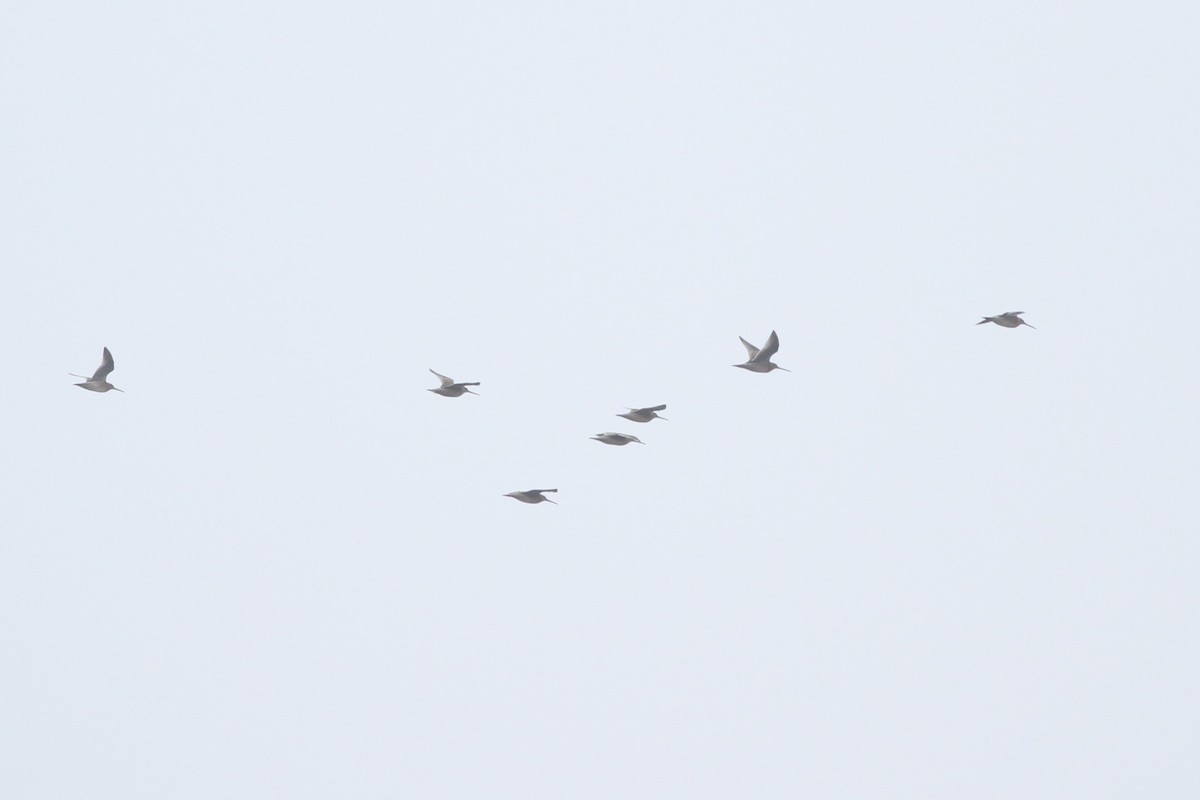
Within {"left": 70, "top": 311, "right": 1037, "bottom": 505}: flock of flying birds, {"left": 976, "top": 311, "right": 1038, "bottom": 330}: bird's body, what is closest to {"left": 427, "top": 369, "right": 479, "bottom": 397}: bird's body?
{"left": 70, "top": 311, "right": 1037, "bottom": 505}: flock of flying birds

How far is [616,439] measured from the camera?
53.1m

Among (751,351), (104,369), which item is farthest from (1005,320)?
(104,369)

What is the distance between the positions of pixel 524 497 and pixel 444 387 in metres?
6.14

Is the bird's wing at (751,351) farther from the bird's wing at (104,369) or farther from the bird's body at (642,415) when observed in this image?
the bird's wing at (104,369)

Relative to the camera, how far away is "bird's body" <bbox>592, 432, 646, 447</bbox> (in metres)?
52.8

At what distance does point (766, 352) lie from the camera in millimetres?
56625

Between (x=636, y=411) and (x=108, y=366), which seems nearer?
(x=636, y=411)

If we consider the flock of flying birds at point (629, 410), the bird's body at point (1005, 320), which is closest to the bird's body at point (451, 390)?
the flock of flying birds at point (629, 410)

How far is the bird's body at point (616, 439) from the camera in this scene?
52844 mm

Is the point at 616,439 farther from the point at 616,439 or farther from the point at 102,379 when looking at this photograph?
the point at 102,379

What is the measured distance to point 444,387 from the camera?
193 ft

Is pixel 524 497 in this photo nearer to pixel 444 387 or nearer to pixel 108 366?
pixel 444 387

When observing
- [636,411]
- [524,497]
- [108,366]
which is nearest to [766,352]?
[636,411]

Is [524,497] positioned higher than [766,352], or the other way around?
[766,352]
